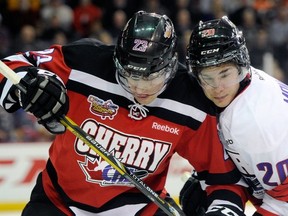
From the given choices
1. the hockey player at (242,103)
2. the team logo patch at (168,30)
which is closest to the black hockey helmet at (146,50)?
the team logo patch at (168,30)

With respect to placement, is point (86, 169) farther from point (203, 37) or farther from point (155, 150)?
point (203, 37)

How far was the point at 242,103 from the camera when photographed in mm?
2453

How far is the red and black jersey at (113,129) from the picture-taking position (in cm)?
249

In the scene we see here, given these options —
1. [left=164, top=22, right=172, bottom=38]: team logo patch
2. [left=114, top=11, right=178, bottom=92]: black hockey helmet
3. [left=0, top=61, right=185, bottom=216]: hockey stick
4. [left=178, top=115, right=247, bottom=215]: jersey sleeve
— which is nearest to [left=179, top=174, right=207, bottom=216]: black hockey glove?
[left=178, top=115, right=247, bottom=215]: jersey sleeve

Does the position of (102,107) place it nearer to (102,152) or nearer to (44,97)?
(102,152)

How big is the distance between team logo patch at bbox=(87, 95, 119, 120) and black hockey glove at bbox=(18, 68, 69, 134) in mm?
179

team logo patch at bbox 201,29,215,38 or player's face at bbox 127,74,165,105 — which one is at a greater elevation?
team logo patch at bbox 201,29,215,38

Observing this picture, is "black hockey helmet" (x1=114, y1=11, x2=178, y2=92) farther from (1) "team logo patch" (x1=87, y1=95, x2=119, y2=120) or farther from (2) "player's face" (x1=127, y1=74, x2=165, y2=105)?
(1) "team logo patch" (x1=87, y1=95, x2=119, y2=120)

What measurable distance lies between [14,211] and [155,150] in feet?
6.66

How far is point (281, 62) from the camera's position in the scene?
626cm

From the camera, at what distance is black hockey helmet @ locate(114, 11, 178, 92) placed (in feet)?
7.69

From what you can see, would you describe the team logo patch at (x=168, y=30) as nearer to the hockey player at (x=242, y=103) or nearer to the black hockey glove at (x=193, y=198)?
the hockey player at (x=242, y=103)

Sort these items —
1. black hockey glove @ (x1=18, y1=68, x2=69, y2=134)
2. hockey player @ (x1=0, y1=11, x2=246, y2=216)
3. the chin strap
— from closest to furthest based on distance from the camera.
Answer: black hockey glove @ (x1=18, y1=68, x2=69, y2=134)
hockey player @ (x1=0, y1=11, x2=246, y2=216)
the chin strap

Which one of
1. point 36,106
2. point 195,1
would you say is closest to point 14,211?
point 36,106
